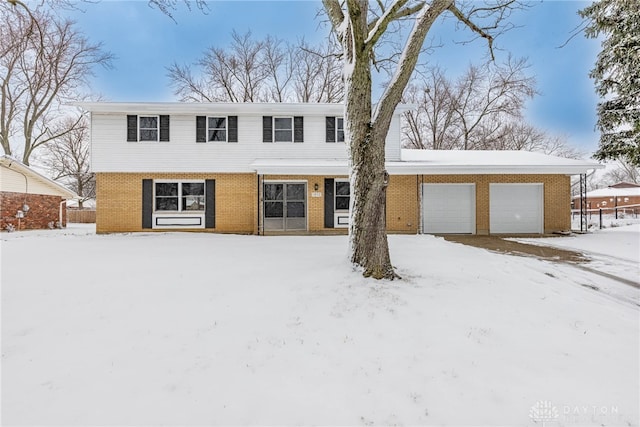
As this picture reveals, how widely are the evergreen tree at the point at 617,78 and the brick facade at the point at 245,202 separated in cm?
Result: 235

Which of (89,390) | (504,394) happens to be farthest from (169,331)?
(504,394)

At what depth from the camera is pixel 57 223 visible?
717 inches

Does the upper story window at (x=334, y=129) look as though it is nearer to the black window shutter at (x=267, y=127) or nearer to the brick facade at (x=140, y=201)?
the black window shutter at (x=267, y=127)

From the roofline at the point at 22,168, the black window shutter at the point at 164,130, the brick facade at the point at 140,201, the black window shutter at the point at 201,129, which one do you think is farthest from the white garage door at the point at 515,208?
the roofline at the point at 22,168

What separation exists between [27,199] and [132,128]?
887 cm

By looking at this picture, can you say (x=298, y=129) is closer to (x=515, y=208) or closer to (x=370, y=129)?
(x=370, y=129)

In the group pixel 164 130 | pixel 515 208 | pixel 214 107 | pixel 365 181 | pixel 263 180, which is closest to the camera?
pixel 365 181

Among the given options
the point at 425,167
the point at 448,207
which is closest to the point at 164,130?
the point at 425,167

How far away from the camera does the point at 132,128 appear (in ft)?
41.5

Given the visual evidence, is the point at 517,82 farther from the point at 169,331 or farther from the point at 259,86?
the point at 169,331

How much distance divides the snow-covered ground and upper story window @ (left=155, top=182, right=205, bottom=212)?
7.37 m

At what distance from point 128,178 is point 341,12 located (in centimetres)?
1085

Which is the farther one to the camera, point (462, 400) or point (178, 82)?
point (178, 82)

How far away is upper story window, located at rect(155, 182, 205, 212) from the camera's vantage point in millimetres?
12773
